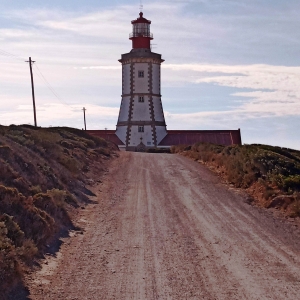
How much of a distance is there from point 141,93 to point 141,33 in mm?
6813

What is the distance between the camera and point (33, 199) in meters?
13.7

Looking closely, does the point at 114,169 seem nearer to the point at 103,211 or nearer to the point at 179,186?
the point at 179,186

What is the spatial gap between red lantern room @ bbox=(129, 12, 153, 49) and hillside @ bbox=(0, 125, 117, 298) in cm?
3478

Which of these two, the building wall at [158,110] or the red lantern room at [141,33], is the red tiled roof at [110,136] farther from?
the red lantern room at [141,33]

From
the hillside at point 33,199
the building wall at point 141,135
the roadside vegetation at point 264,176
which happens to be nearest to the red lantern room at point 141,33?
the building wall at point 141,135

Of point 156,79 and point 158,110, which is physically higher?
point 156,79

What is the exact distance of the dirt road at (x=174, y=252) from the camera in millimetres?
8898

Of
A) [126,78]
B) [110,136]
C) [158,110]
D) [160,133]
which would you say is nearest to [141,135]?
[160,133]

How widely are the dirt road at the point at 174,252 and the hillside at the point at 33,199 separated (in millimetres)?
497

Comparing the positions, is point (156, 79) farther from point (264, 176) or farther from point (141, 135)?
point (264, 176)

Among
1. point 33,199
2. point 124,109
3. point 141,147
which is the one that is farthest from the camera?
point 124,109

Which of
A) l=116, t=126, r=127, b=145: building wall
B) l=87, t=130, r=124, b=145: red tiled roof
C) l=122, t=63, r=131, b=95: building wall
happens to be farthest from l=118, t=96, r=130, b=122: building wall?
l=87, t=130, r=124, b=145: red tiled roof

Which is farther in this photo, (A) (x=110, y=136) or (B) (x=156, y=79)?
(A) (x=110, y=136)

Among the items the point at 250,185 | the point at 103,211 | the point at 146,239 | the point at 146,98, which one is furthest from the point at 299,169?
the point at 146,98
